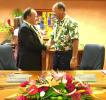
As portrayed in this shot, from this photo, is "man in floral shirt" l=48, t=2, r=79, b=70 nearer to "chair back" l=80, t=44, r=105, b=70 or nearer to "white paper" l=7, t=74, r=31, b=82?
"chair back" l=80, t=44, r=105, b=70

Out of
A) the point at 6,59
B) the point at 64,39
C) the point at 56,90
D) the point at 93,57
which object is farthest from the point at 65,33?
the point at 56,90

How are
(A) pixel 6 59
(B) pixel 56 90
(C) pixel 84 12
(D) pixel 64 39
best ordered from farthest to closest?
(C) pixel 84 12 → (D) pixel 64 39 → (A) pixel 6 59 → (B) pixel 56 90

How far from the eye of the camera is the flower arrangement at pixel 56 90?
214 cm

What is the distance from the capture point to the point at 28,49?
404 centimetres

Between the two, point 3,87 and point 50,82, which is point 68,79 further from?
point 3,87

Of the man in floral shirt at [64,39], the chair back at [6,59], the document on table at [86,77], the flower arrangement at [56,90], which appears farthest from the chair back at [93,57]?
the flower arrangement at [56,90]

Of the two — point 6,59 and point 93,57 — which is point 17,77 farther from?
point 93,57

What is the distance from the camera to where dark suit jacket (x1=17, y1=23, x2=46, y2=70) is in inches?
157

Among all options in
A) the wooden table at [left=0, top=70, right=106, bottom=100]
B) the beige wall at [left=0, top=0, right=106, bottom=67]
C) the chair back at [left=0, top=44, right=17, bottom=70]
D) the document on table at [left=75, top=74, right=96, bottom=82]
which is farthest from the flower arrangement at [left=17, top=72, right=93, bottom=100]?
the beige wall at [left=0, top=0, right=106, bottom=67]

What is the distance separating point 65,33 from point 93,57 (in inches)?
19.0

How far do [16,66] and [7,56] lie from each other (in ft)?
0.70

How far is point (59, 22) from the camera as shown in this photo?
13.4ft

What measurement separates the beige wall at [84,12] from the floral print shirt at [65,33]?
221 centimetres

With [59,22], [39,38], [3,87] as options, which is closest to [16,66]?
[39,38]
